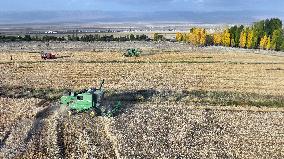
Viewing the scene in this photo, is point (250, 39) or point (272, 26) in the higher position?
point (272, 26)

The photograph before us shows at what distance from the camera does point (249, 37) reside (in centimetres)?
8538

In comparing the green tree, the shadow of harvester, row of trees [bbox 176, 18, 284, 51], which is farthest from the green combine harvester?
the green tree

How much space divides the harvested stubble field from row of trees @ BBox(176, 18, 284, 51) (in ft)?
78.5

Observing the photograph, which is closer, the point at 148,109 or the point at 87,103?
the point at 87,103

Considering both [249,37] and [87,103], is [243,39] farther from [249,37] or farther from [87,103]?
[87,103]

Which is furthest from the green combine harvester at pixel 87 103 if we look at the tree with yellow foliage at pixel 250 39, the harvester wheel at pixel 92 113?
the tree with yellow foliage at pixel 250 39

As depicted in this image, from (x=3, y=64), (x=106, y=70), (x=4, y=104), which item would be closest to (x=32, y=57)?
(x=3, y=64)

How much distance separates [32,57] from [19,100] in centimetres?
2208

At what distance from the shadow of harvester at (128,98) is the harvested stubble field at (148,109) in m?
0.08

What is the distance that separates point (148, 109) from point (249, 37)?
5205 cm

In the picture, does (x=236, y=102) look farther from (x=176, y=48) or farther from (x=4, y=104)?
(x=176, y=48)

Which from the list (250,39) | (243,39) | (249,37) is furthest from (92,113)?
(249,37)

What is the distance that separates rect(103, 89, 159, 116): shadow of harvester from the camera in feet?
126

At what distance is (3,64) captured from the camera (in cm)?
5534
